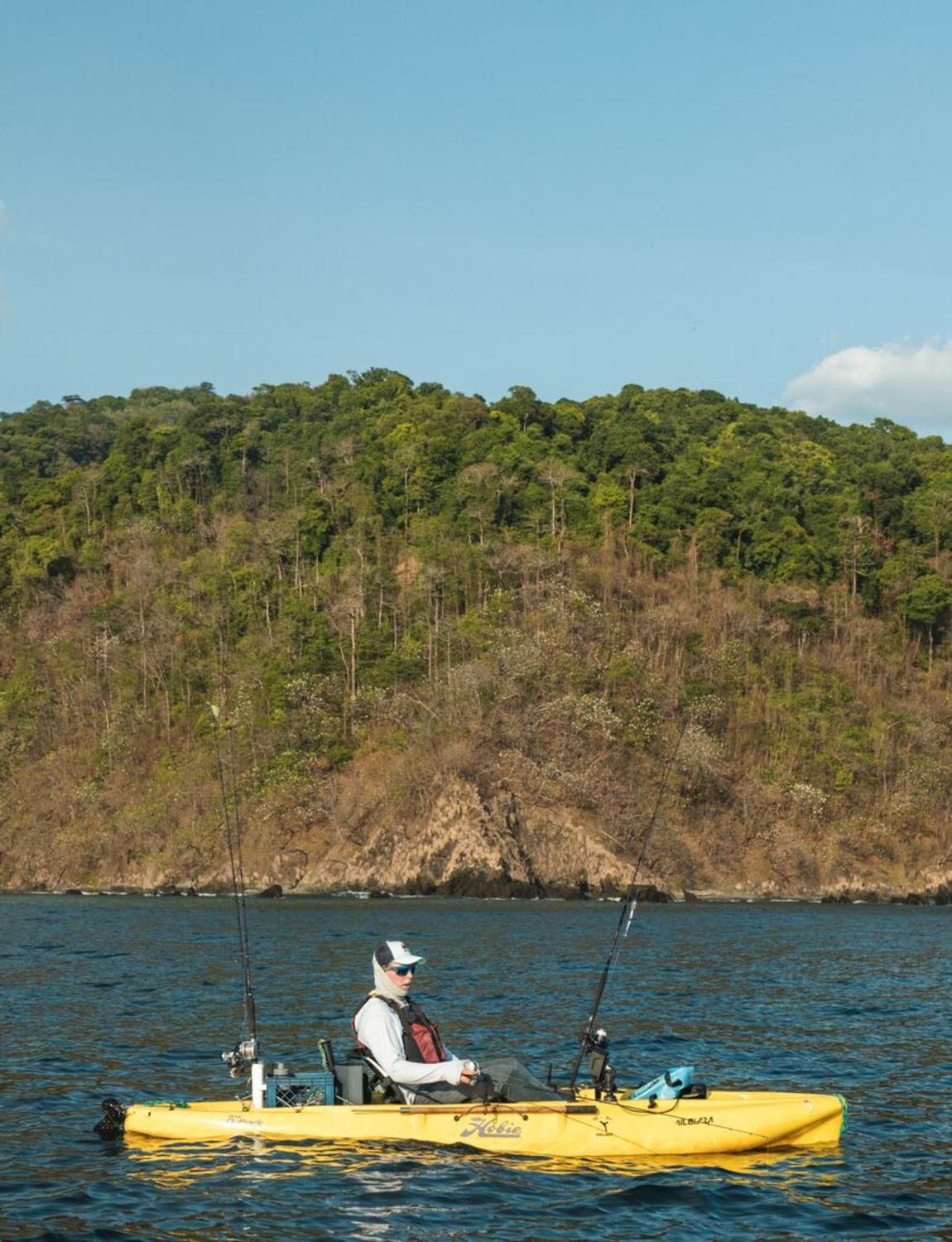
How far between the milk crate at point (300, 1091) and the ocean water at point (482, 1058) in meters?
0.51

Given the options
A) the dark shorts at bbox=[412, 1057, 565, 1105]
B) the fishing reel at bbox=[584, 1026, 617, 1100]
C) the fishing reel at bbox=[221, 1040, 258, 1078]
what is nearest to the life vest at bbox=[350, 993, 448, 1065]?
the dark shorts at bbox=[412, 1057, 565, 1105]

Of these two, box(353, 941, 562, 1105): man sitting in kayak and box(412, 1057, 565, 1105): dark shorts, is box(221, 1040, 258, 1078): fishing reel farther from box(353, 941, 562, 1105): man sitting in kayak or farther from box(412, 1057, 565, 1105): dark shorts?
box(412, 1057, 565, 1105): dark shorts

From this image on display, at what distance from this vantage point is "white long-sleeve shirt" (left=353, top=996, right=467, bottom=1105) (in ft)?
49.0

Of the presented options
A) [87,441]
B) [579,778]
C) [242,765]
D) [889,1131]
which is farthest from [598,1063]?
[87,441]

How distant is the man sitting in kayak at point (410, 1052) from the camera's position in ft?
48.9

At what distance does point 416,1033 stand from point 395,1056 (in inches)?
12.3

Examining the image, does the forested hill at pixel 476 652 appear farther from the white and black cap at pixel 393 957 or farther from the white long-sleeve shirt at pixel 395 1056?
the white and black cap at pixel 393 957

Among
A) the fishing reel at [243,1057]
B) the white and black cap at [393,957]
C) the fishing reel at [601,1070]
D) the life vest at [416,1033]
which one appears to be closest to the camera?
the white and black cap at [393,957]

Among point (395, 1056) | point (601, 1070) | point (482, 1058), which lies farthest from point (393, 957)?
point (482, 1058)

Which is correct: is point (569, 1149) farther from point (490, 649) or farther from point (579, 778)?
point (490, 649)

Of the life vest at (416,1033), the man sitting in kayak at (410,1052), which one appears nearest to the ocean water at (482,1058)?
the man sitting in kayak at (410,1052)

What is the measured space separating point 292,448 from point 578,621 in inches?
1580

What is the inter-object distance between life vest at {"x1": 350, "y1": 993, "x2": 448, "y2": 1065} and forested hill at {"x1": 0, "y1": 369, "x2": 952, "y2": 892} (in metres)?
57.1

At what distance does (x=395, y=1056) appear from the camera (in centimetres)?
1503
